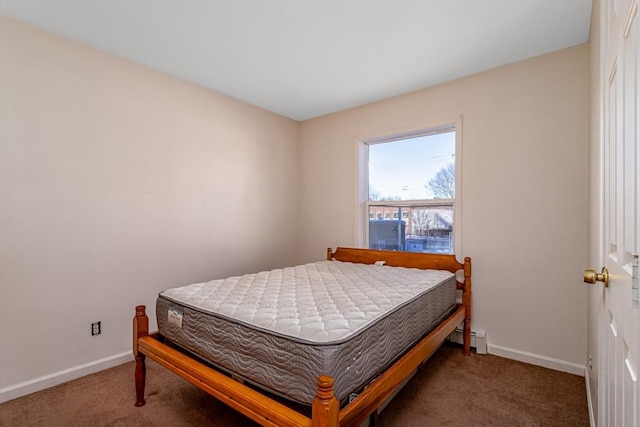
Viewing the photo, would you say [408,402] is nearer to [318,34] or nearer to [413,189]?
[413,189]

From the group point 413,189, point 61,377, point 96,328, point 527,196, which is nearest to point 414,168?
point 413,189

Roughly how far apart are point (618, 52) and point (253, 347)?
5.30 feet

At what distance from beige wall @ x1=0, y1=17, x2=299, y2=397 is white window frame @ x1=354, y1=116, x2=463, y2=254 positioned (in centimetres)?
137

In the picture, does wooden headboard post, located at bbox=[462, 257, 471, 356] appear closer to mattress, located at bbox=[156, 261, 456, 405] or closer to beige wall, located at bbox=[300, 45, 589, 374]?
beige wall, located at bbox=[300, 45, 589, 374]

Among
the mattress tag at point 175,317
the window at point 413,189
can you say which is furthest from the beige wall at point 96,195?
the window at point 413,189

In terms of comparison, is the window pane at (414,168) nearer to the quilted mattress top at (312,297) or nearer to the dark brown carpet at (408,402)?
the quilted mattress top at (312,297)

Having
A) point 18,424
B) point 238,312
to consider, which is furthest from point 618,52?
point 18,424

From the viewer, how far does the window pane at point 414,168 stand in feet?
10.2

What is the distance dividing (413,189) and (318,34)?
1.83 meters

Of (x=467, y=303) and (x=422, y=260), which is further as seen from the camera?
(x=422, y=260)

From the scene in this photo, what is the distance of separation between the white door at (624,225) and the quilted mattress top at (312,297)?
0.84m

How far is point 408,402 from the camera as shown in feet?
6.55

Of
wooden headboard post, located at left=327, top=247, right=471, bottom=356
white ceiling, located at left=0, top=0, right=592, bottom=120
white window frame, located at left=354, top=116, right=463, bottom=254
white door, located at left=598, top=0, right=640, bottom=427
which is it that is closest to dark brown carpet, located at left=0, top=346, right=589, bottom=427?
wooden headboard post, located at left=327, top=247, right=471, bottom=356

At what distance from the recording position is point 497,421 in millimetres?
1807
